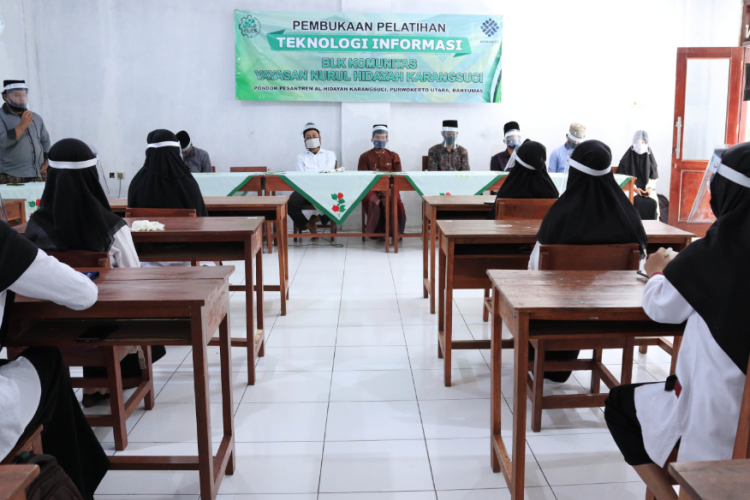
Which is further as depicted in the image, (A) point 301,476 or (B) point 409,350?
(B) point 409,350

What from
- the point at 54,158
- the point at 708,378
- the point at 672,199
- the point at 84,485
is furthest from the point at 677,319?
the point at 672,199

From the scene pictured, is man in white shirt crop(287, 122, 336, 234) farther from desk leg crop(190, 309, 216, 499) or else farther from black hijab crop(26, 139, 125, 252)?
desk leg crop(190, 309, 216, 499)

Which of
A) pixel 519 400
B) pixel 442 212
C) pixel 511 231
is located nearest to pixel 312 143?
pixel 442 212

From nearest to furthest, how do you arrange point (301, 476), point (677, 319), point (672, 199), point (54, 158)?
1. point (677, 319)
2. point (301, 476)
3. point (54, 158)
4. point (672, 199)

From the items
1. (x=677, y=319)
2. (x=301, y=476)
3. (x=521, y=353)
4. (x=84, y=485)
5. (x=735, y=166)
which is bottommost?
(x=301, y=476)

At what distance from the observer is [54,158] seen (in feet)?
6.65

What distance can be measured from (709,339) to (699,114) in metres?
5.98

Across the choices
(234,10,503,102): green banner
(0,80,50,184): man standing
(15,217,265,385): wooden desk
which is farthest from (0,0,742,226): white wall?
(15,217,265,385): wooden desk

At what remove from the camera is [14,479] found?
0.85 meters

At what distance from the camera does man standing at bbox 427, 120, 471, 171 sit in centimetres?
654

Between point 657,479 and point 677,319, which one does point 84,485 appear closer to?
point 657,479

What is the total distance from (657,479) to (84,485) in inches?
58.0

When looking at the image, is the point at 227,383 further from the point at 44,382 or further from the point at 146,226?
the point at 146,226

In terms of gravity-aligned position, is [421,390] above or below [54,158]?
below
